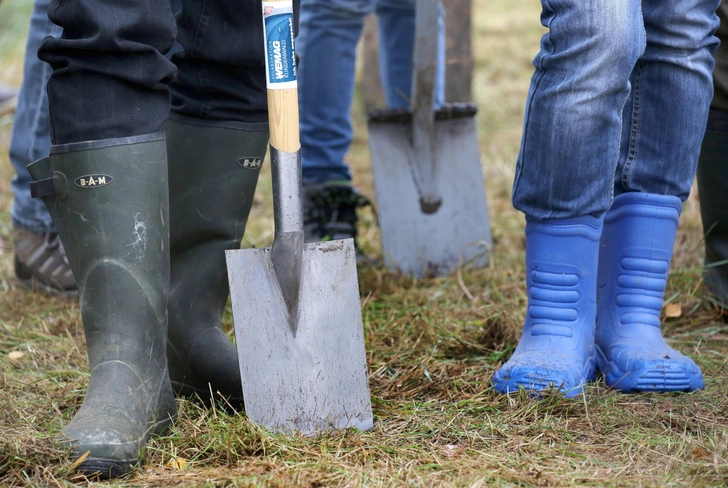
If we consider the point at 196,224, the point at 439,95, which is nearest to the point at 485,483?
the point at 196,224

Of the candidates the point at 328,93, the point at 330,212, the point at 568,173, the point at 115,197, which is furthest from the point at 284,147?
the point at 328,93

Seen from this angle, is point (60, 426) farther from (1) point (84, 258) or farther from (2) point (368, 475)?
(2) point (368, 475)

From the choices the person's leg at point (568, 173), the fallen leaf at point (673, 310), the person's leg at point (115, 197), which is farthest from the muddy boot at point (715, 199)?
the person's leg at point (115, 197)

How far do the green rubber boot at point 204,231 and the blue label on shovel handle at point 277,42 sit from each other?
16cm

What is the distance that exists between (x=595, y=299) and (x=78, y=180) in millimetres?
899

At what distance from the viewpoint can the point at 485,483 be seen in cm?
104

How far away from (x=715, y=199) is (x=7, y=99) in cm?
328

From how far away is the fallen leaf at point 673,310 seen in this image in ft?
5.92

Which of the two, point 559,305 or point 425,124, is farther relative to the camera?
point 425,124

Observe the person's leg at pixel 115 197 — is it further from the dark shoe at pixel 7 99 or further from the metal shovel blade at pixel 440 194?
the dark shoe at pixel 7 99

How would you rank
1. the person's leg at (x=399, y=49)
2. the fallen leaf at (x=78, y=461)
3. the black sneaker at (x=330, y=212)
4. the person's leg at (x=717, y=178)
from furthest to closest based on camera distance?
the person's leg at (x=399, y=49) < the black sneaker at (x=330, y=212) < the person's leg at (x=717, y=178) < the fallen leaf at (x=78, y=461)

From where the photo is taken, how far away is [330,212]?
228 cm

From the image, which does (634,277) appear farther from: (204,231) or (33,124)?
(33,124)

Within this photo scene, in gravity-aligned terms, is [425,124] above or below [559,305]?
above
